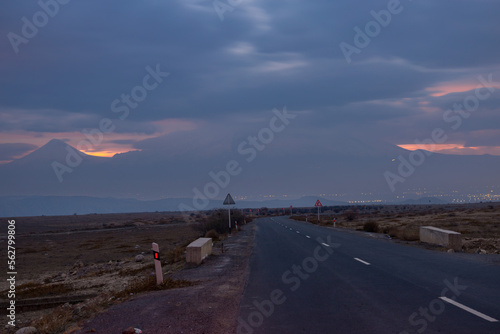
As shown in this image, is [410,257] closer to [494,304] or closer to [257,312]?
[494,304]

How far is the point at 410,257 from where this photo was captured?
56.6ft

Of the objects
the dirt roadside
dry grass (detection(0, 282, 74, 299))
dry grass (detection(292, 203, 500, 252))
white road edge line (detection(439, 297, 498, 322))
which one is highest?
white road edge line (detection(439, 297, 498, 322))

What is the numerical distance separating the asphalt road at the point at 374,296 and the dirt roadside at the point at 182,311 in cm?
37

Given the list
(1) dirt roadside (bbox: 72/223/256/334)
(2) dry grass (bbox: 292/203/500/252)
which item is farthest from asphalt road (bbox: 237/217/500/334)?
(2) dry grass (bbox: 292/203/500/252)

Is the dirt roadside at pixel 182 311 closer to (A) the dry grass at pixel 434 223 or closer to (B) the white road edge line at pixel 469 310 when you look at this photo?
(B) the white road edge line at pixel 469 310

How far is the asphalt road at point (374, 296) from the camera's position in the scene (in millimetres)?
7410

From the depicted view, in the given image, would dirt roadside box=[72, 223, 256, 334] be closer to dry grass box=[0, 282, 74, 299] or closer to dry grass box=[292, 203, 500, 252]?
dry grass box=[0, 282, 74, 299]

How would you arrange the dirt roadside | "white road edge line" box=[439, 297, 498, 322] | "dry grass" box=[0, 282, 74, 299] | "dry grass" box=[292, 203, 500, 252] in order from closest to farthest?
"white road edge line" box=[439, 297, 498, 322]
the dirt roadside
"dry grass" box=[0, 282, 74, 299]
"dry grass" box=[292, 203, 500, 252]

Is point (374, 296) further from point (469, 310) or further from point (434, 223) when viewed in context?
point (434, 223)

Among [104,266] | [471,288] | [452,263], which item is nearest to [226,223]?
[104,266]

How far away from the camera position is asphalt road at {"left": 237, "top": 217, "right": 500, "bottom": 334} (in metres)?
7.41

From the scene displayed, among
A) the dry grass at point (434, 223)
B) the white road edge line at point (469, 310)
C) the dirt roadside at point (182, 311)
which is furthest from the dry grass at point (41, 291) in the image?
the dry grass at point (434, 223)

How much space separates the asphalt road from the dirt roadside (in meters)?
0.37

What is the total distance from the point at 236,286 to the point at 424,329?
6.24 meters
